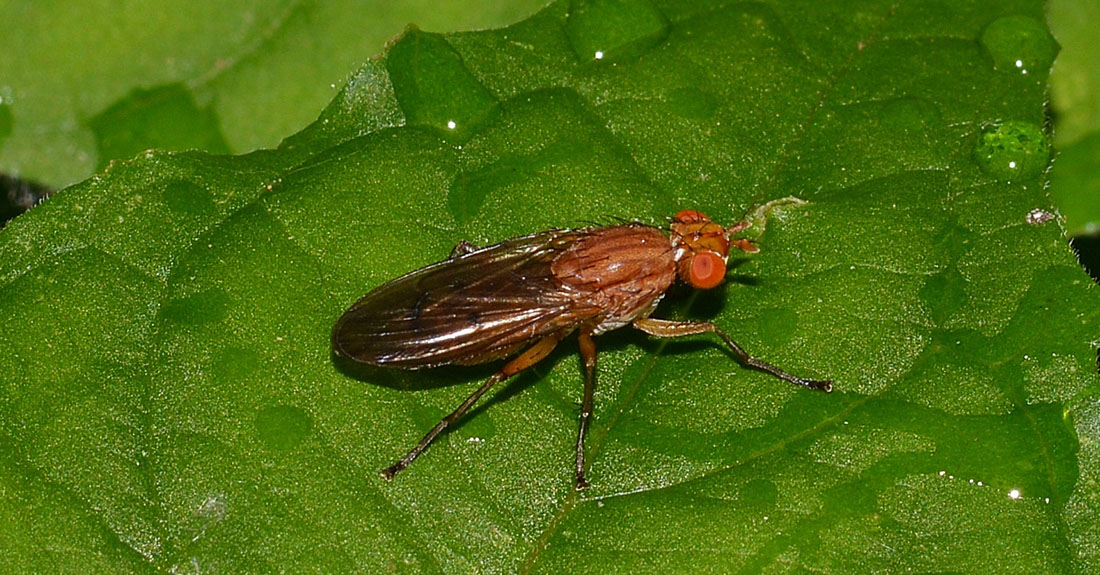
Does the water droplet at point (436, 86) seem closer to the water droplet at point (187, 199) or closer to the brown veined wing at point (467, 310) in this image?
the brown veined wing at point (467, 310)

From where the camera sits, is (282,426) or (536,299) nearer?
(282,426)

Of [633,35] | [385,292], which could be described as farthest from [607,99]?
[385,292]

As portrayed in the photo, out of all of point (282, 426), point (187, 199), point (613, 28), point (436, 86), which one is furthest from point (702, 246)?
point (187, 199)

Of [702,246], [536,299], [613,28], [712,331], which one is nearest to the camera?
[702,246]

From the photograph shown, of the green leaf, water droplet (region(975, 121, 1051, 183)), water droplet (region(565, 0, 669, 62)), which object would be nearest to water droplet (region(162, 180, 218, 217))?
the green leaf

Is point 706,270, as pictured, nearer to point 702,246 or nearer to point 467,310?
point 702,246
